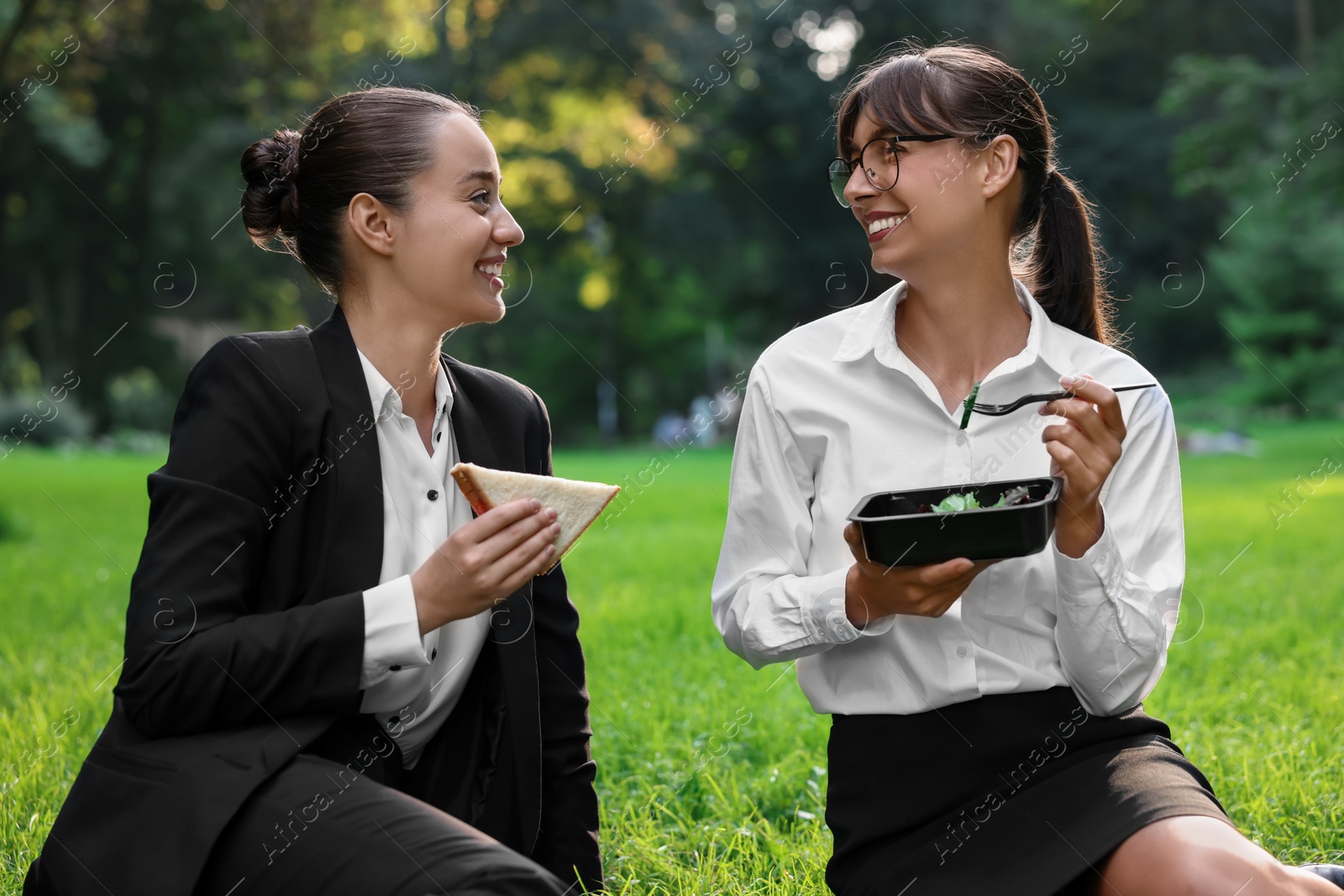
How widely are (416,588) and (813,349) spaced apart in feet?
3.43

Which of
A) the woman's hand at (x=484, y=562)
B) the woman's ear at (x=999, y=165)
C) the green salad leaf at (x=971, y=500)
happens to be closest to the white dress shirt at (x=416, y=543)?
the woman's hand at (x=484, y=562)

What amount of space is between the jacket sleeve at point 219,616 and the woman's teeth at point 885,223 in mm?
1364

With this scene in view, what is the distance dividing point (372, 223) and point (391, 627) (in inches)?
37.3

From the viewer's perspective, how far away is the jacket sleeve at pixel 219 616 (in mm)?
2137

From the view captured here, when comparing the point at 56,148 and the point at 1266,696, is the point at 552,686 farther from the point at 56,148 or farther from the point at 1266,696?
the point at 56,148

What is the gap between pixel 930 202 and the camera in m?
2.68

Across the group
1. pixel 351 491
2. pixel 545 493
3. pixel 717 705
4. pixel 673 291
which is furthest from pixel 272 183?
pixel 673 291

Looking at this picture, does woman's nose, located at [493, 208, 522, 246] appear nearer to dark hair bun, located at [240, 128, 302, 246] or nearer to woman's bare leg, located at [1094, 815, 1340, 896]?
dark hair bun, located at [240, 128, 302, 246]

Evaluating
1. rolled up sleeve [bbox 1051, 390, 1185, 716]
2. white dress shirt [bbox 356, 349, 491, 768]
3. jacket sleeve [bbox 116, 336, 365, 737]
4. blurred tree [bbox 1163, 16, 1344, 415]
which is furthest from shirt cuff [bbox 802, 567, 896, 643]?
blurred tree [bbox 1163, 16, 1344, 415]

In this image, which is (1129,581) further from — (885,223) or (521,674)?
(521,674)

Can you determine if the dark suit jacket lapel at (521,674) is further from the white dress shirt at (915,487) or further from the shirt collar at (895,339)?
the shirt collar at (895,339)

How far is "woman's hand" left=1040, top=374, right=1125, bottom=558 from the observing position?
2219mm

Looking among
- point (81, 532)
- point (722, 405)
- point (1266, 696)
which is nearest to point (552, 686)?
point (1266, 696)

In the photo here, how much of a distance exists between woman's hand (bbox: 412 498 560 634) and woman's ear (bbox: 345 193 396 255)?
798 millimetres
